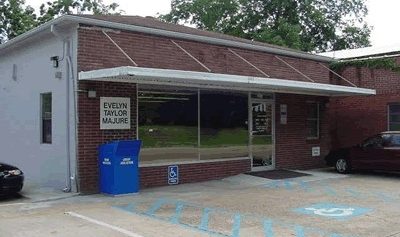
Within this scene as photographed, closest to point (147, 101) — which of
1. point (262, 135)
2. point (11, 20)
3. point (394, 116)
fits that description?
point (262, 135)

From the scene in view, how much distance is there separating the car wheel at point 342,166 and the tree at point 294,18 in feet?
74.1

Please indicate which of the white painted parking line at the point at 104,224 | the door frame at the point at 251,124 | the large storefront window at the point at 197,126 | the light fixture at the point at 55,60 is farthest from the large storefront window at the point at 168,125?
the white painted parking line at the point at 104,224

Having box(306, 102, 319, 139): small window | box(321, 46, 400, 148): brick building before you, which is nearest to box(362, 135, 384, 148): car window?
box(306, 102, 319, 139): small window

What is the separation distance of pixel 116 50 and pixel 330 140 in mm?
11531

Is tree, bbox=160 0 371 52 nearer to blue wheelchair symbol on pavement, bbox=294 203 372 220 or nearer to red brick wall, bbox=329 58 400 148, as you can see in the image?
red brick wall, bbox=329 58 400 148

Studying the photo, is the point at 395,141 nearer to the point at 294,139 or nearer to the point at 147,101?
the point at 294,139

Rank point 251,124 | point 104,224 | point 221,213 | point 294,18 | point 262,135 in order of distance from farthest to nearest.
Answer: point 294,18, point 262,135, point 251,124, point 221,213, point 104,224

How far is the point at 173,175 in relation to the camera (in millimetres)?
13898

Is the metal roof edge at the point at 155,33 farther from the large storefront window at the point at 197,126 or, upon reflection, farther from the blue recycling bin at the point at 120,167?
the blue recycling bin at the point at 120,167

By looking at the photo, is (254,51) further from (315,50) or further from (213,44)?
(315,50)

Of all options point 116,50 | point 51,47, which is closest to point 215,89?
point 116,50

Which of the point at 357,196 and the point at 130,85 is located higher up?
the point at 130,85

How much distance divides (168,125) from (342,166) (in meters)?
6.64

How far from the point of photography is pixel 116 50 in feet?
42.2
